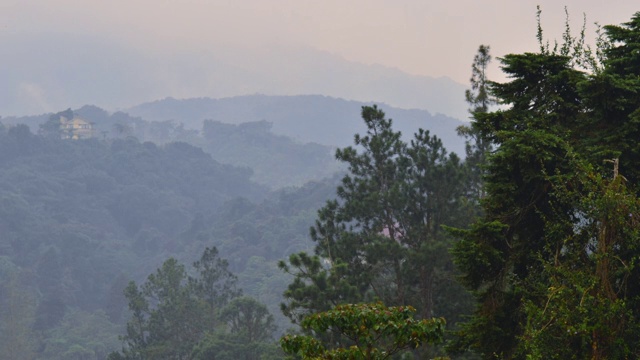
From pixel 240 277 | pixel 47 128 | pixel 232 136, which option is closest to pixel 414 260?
pixel 240 277

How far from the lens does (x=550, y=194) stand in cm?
1004

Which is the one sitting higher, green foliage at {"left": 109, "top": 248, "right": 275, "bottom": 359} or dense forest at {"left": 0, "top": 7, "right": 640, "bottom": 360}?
dense forest at {"left": 0, "top": 7, "right": 640, "bottom": 360}

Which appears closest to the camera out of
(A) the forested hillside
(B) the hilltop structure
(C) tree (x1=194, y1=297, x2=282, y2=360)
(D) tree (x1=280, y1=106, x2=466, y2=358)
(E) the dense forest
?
Result: (E) the dense forest

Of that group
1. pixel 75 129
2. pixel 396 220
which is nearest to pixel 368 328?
pixel 396 220

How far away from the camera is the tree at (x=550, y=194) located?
8.93 m

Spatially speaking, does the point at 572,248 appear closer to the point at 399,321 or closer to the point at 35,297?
the point at 399,321

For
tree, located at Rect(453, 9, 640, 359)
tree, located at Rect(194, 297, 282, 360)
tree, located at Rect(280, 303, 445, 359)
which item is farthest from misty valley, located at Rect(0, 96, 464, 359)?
tree, located at Rect(280, 303, 445, 359)

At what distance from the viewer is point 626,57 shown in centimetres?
1228

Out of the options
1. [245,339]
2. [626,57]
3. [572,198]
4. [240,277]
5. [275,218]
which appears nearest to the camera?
[572,198]

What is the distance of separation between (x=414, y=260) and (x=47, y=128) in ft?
432

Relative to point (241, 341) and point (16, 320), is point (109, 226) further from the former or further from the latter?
point (241, 341)

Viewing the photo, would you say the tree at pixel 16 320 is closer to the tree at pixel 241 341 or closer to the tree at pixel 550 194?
the tree at pixel 241 341

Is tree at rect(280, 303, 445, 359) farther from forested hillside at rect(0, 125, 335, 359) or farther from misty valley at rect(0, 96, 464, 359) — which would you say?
forested hillside at rect(0, 125, 335, 359)

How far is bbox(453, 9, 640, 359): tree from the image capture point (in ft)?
29.3
